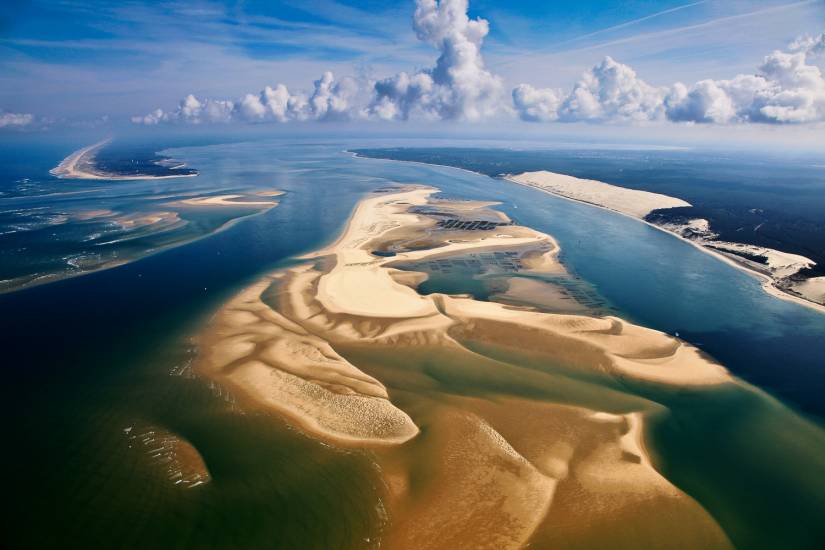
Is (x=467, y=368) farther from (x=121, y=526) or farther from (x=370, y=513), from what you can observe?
(x=121, y=526)

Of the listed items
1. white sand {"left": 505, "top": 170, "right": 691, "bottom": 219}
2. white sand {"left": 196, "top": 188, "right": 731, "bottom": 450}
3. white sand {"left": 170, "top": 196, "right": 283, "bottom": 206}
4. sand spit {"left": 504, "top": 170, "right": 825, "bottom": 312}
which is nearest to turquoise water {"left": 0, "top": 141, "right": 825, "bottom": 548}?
white sand {"left": 196, "top": 188, "right": 731, "bottom": 450}

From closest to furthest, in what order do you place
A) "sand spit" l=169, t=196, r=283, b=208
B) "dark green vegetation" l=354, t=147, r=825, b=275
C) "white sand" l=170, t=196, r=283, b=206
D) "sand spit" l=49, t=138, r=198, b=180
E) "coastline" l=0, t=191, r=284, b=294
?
"coastline" l=0, t=191, r=284, b=294 < "dark green vegetation" l=354, t=147, r=825, b=275 < "sand spit" l=169, t=196, r=283, b=208 < "white sand" l=170, t=196, r=283, b=206 < "sand spit" l=49, t=138, r=198, b=180

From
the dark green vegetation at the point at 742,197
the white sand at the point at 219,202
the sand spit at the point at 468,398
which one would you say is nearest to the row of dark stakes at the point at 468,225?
the sand spit at the point at 468,398

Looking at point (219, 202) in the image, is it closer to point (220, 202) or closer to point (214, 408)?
point (220, 202)

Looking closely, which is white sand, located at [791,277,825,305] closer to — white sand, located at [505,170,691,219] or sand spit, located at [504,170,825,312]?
sand spit, located at [504,170,825,312]

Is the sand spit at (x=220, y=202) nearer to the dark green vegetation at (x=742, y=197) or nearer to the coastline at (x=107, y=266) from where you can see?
the coastline at (x=107, y=266)

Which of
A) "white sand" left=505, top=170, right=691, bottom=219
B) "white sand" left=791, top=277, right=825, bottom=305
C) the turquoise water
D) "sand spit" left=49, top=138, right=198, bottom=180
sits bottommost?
the turquoise water

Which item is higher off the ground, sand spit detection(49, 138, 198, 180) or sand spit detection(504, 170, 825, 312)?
sand spit detection(504, 170, 825, 312)
